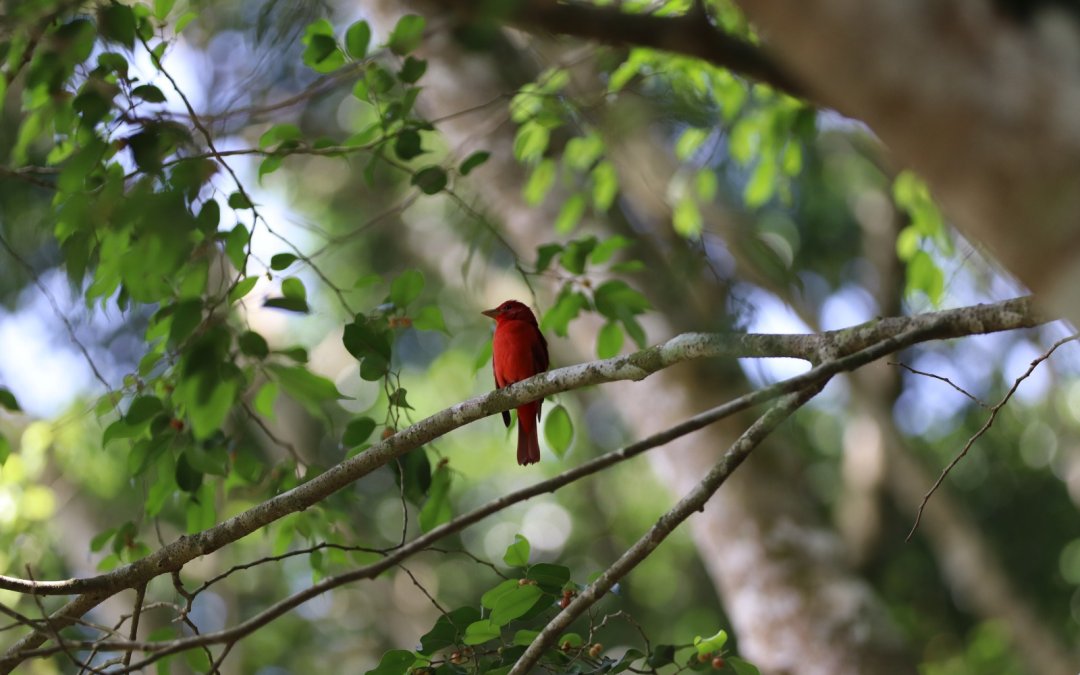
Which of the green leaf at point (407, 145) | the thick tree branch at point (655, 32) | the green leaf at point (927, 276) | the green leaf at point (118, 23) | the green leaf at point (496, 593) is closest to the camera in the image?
the thick tree branch at point (655, 32)

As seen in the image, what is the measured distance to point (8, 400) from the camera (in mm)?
3037

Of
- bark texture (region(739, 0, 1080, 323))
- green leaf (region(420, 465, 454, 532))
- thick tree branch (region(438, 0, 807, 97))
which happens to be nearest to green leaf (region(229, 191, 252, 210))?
green leaf (region(420, 465, 454, 532))

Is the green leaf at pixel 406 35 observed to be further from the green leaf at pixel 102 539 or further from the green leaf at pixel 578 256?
the green leaf at pixel 102 539

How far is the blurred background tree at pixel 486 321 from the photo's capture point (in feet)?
7.86

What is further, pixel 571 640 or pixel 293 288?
pixel 293 288

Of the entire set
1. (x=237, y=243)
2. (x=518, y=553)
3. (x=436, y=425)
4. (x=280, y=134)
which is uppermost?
(x=280, y=134)

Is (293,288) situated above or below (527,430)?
below

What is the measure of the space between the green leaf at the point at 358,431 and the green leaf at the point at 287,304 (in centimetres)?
36

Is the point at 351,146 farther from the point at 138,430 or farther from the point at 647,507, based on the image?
the point at 647,507

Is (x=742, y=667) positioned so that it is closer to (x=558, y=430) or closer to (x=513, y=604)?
(x=513, y=604)

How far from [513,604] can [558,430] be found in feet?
2.92

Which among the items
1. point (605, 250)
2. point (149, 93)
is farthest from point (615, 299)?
point (149, 93)

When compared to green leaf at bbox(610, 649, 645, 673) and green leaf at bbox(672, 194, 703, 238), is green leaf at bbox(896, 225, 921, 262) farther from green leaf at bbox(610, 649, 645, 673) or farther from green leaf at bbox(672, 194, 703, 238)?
green leaf at bbox(610, 649, 645, 673)

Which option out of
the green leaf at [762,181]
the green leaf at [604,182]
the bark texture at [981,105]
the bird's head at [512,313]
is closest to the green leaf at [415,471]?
the bird's head at [512,313]
